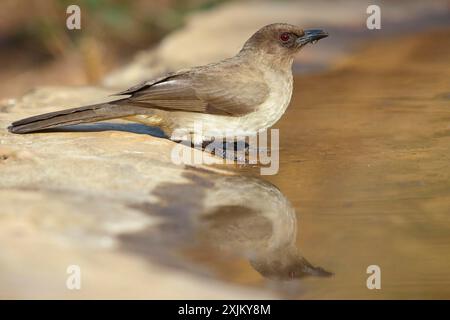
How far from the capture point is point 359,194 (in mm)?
4355

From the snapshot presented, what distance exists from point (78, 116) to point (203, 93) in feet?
2.46

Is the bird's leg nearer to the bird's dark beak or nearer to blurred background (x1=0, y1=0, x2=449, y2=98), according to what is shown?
the bird's dark beak

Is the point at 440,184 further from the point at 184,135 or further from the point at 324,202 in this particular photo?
the point at 184,135

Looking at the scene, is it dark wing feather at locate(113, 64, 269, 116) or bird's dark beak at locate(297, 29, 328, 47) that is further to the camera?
A: bird's dark beak at locate(297, 29, 328, 47)

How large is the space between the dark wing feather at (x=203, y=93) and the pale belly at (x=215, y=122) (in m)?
0.04

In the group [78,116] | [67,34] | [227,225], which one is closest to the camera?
[227,225]

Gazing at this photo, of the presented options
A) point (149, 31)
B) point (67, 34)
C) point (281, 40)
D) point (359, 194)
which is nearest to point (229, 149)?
point (281, 40)

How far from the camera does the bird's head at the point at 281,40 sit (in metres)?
5.63

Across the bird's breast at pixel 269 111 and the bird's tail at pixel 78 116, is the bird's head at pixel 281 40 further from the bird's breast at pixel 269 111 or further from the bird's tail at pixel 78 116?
the bird's tail at pixel 78 116

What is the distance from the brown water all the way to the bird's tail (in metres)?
0.89

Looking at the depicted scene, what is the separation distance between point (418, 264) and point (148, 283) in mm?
1078

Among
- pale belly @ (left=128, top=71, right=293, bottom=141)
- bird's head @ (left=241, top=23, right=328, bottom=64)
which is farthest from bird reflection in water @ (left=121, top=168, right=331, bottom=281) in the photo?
bird's head @ (left=241, top=23, right=328, bottom=64)

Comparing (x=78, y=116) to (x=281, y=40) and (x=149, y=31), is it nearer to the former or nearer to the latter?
(x=281, y=40)

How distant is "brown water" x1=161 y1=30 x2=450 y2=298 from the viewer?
131 inches
